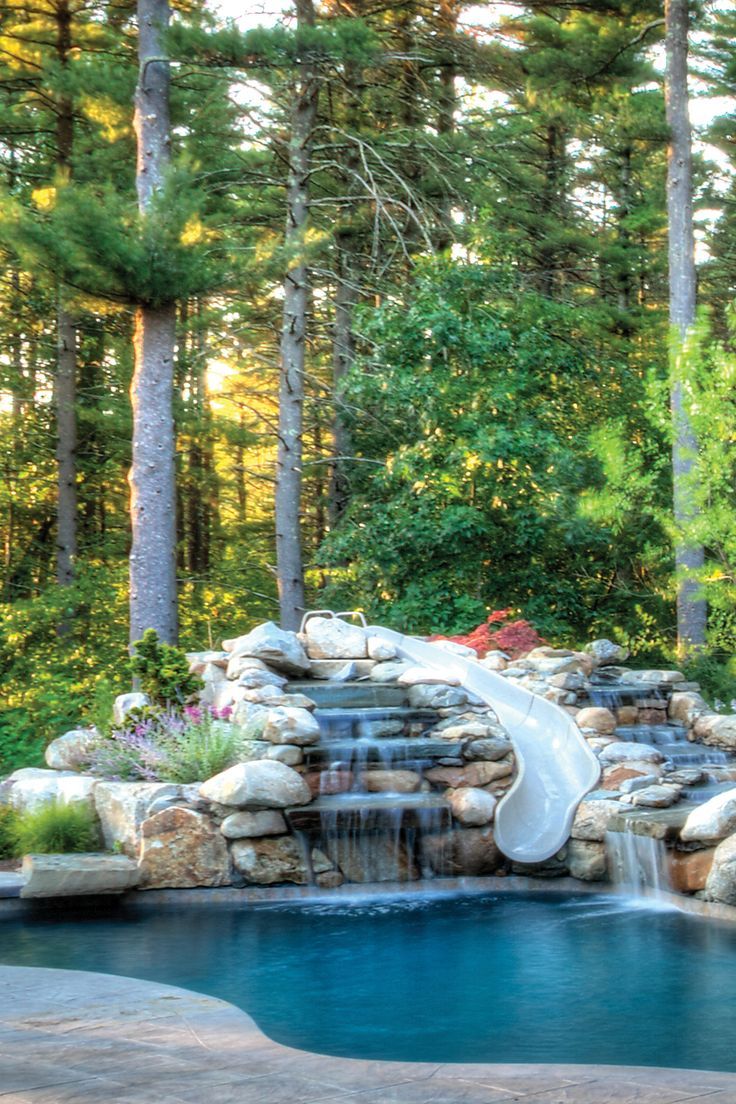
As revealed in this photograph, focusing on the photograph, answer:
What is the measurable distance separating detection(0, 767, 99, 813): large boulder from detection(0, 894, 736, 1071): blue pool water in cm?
123

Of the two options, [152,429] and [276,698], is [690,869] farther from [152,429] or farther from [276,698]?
[152,429]

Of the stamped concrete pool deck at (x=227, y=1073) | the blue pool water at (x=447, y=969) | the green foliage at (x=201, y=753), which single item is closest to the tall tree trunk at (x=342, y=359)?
the green foliage at (x=201, y=753)

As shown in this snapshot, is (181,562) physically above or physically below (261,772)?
above

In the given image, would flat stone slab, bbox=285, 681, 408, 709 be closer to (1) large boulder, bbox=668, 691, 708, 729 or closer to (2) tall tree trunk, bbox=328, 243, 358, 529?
(1) large boulder, bbox=668, 691, 708, 729

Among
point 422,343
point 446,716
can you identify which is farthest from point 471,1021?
point 422,343

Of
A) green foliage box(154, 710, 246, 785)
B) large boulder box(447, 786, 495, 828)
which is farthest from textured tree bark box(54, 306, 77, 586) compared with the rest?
large boulder box(447, 786, 495, 828)

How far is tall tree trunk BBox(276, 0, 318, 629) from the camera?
14.8 meters

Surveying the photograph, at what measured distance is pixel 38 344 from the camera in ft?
57.6

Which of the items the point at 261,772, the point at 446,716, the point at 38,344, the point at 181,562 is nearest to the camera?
the point at 261,772

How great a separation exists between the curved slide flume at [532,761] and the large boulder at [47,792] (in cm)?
284

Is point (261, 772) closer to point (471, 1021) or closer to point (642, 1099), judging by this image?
point (471, 1021)

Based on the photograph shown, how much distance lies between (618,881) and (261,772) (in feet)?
8.00

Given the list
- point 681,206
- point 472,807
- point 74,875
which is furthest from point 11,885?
point 681,206

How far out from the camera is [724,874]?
24.6 feet
